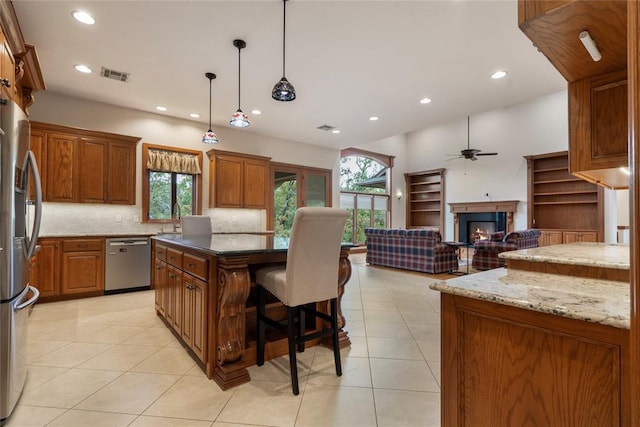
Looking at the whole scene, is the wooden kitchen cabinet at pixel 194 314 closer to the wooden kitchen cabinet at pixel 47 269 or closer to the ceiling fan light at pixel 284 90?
the ceiling fan light at pixel 284 90

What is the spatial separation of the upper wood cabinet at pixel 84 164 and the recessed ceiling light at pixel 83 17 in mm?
2109

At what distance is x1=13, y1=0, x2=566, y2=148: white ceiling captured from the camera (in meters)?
2.67

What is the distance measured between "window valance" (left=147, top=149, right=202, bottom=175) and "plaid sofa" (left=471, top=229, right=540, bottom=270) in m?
5.60

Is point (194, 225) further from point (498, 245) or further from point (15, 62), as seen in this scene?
point (498, 245)

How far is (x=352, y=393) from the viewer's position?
6.37 feet

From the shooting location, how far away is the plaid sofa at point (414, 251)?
579cm

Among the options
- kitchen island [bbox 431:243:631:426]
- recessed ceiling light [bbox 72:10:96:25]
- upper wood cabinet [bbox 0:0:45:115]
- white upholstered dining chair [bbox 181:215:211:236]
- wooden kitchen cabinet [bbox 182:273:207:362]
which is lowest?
wooden kitchen cabinet [bbox 182:273:207:362]

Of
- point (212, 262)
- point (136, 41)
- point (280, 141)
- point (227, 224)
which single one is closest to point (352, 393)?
point (212, 262)

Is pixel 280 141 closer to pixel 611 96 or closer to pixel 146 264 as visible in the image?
pixel 146 264

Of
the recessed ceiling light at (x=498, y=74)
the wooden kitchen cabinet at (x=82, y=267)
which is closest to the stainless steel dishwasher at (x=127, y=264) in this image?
the wooden kitchen cabinet at (x=82, y=267)

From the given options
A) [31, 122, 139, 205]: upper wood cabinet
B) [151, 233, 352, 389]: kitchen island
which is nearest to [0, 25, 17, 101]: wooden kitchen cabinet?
[151, 233, 352, 389]: kitchen island

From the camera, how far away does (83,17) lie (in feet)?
8.99

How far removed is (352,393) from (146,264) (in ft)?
13.1

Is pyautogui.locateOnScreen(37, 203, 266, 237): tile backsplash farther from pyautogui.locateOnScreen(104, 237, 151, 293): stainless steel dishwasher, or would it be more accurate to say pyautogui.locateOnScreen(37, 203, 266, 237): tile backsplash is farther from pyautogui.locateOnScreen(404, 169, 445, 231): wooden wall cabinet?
pyautogui.locateOnScreen(404, 169, 445, 231): wooden wall cabinet
